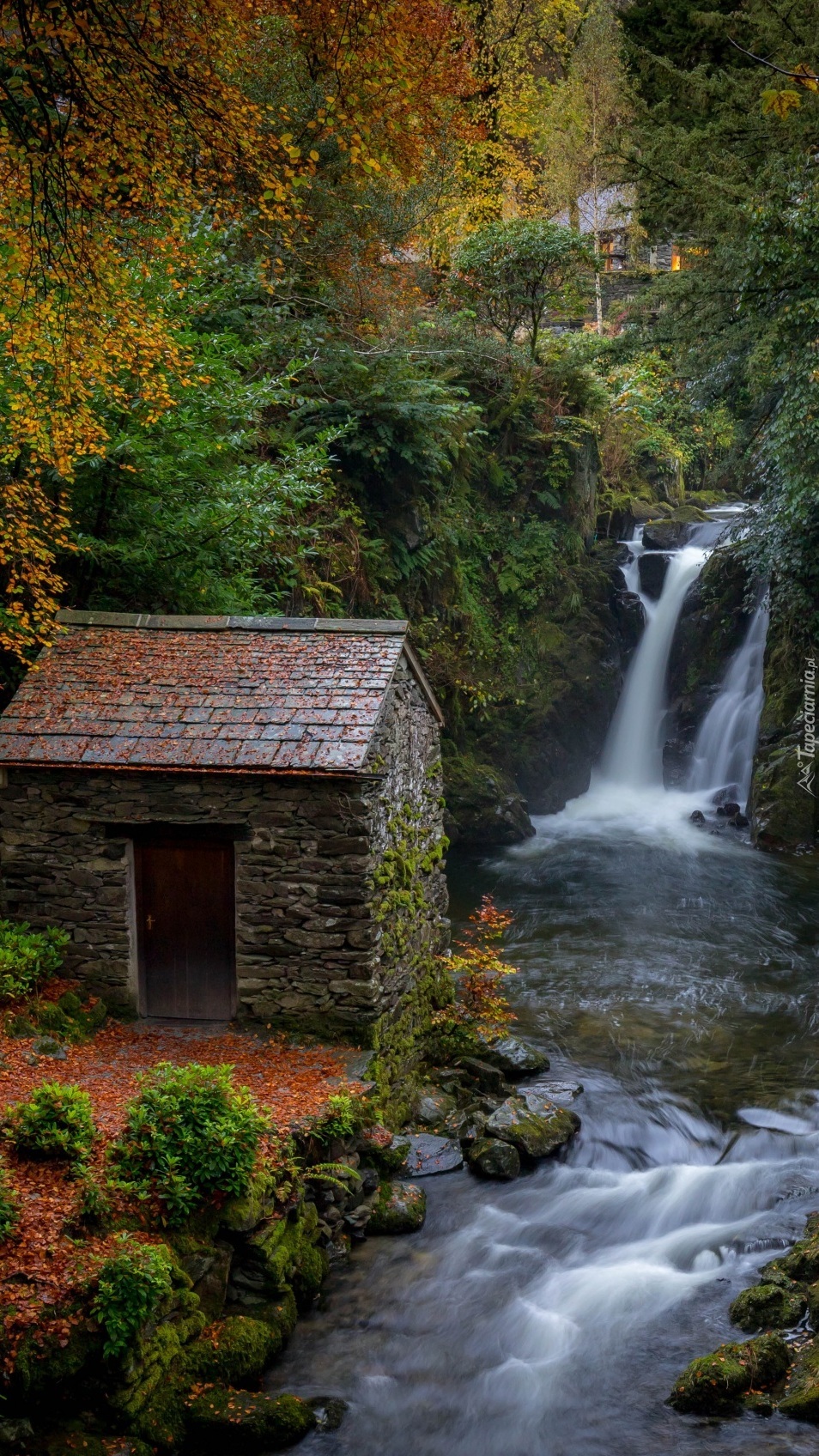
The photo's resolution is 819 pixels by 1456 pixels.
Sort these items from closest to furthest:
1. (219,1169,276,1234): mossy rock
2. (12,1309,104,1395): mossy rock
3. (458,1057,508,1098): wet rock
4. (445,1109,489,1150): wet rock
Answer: (12,1309,104,1395): mossy rock < (219,1169,276,1234): mossy rock < (445,1109,489,1150): wet rock < (458,1057,508,1098): wet rock

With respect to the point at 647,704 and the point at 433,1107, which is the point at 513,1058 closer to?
the point at 433,1107

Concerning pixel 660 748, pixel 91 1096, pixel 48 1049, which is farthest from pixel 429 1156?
pixel 660 748

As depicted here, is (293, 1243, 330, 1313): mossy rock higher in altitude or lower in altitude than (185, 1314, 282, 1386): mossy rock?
lower

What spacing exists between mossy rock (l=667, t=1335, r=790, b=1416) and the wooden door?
15.0ft

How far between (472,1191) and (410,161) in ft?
53.0

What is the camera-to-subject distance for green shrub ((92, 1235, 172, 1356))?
17.5ft

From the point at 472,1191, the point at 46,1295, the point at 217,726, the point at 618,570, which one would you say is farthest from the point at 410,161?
the point at 46,1295

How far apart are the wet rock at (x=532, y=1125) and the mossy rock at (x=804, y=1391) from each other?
9.34 feet

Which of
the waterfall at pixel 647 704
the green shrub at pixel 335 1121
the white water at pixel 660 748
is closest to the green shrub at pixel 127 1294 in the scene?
the green shrub at pixel 335 1121

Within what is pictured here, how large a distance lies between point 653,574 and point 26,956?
18064 millimetres

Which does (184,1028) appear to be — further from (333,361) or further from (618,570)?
(618,570)

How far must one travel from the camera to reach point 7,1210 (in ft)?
17.9

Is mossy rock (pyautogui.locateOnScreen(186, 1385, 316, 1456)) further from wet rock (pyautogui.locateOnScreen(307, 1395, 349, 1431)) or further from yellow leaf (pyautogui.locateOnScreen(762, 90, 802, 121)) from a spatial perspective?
yellow leaf (pyautogui.locateOnScreen(762, 90, 802, 121))

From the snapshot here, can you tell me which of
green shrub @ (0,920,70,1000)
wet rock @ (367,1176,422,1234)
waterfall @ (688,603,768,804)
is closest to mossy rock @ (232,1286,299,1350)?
wet rock @ (367,1176,422,1234)
